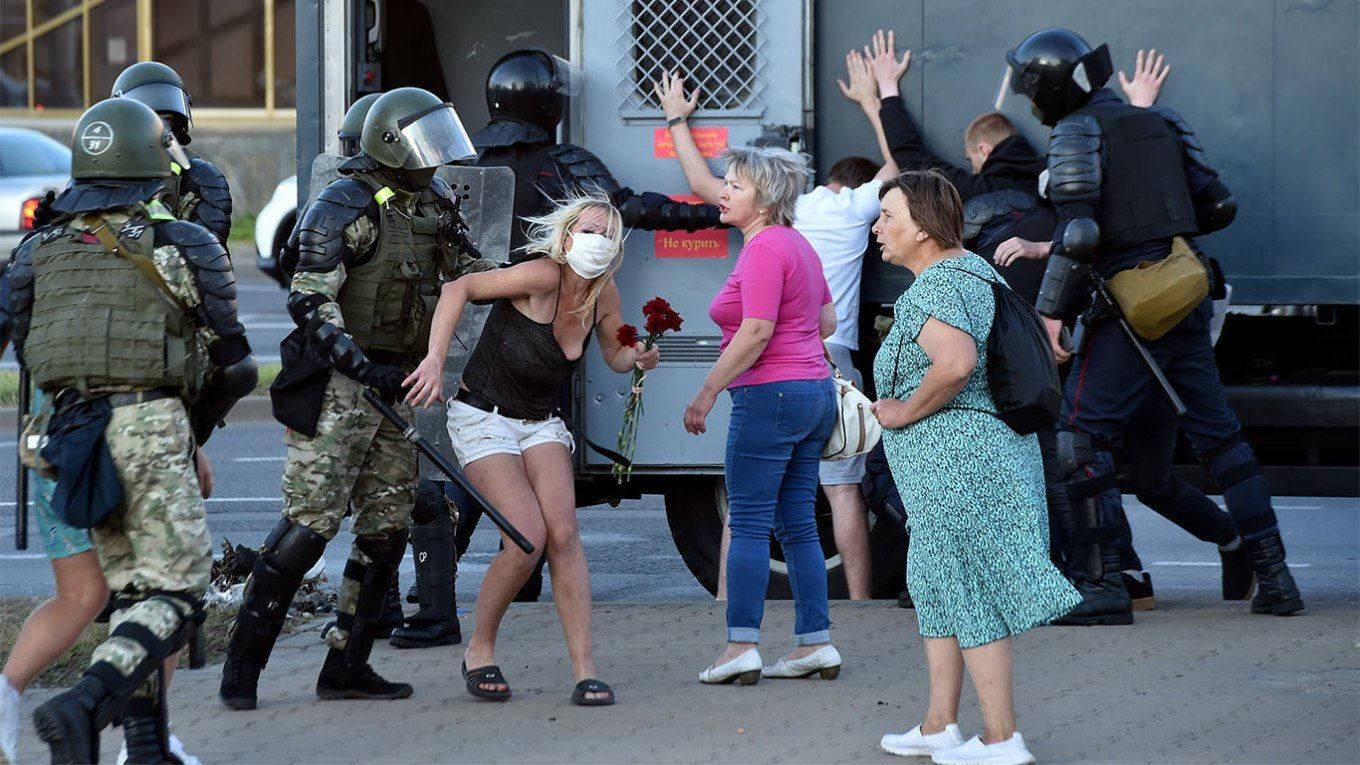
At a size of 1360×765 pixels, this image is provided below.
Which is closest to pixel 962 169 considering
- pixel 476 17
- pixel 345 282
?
pixel 345 282

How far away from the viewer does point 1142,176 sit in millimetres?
6793

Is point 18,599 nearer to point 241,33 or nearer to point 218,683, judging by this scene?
point 218,683

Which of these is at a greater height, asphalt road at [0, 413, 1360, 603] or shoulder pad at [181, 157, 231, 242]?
shoulder pad at [181, 157, 231, 242]

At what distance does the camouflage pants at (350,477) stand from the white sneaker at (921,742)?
1.67 meters

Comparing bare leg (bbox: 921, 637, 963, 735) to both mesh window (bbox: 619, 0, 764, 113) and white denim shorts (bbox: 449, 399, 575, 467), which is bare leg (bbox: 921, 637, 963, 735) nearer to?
white denim shorts (bbox: 449, 399, 575, 467)

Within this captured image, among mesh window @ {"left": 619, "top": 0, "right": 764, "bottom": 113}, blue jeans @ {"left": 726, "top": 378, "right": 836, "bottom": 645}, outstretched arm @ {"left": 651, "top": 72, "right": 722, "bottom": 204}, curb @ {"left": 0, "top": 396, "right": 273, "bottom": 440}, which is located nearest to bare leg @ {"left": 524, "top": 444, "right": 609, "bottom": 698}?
blue jeans @ {"left": 726, "top": 378, "right": 836, "bottom": 645}

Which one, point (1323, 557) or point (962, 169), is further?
point (1323, 557)

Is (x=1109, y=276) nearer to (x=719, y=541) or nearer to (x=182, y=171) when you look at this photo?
(x=719, y=541)

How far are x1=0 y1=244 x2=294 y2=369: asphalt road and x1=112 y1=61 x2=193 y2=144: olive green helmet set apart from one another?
737 centimetres

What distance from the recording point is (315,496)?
561 centimetres

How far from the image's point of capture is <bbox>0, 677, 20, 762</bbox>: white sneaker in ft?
16.1

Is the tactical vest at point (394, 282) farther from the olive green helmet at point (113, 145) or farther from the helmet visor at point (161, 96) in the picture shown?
the helmet visor at point (161, 96)

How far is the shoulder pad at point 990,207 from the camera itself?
7215 mm

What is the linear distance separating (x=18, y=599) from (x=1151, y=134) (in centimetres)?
466
